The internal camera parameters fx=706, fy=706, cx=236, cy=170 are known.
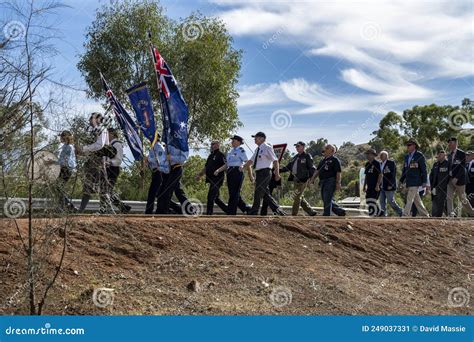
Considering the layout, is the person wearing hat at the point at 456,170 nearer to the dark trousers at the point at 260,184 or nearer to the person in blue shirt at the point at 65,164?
the dark trousers at the point at 260,184

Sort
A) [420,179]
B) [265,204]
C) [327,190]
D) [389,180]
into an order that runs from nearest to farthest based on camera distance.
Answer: [265,204] → [327,190] → [420,179] → [389,180]

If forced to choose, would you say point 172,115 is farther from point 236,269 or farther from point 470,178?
point 470,178

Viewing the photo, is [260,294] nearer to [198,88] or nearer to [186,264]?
[186,264]

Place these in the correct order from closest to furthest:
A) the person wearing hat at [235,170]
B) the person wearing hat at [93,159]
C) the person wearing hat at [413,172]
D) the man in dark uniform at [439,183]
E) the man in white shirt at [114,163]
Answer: the person wearing hat at [93,159]
the man in white shirt at [114,163]
the person wearing hat at [235,170]
the person wearing hat at [413,172]
the man in dark uniform at [439,183]

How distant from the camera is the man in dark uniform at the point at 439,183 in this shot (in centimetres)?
1750

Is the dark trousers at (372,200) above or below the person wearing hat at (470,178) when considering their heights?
below

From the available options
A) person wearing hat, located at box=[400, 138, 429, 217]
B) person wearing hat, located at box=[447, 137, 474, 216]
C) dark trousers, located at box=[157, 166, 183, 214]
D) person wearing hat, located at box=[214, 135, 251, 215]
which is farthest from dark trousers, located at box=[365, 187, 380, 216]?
dark trousers, located at box=[157, 166, 183, 214]

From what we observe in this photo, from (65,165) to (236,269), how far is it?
2.92 meters

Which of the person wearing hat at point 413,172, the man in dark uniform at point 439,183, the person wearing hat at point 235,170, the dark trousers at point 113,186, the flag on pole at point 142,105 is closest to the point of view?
the dark trousers at point 113,186

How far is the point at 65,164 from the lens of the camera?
788cm

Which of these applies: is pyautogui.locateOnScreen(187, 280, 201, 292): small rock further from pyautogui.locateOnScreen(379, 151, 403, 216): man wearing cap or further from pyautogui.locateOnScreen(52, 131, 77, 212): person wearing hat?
pyautogui.locateOnScreen(379, 151, 403, 216): man wearing cap

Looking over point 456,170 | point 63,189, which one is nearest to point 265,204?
point 456,170

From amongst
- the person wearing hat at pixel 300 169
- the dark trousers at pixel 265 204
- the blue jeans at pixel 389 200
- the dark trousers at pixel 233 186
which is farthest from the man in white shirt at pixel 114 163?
the blue jeans at pixel 389 200

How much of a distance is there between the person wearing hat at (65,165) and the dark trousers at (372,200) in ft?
35.5
